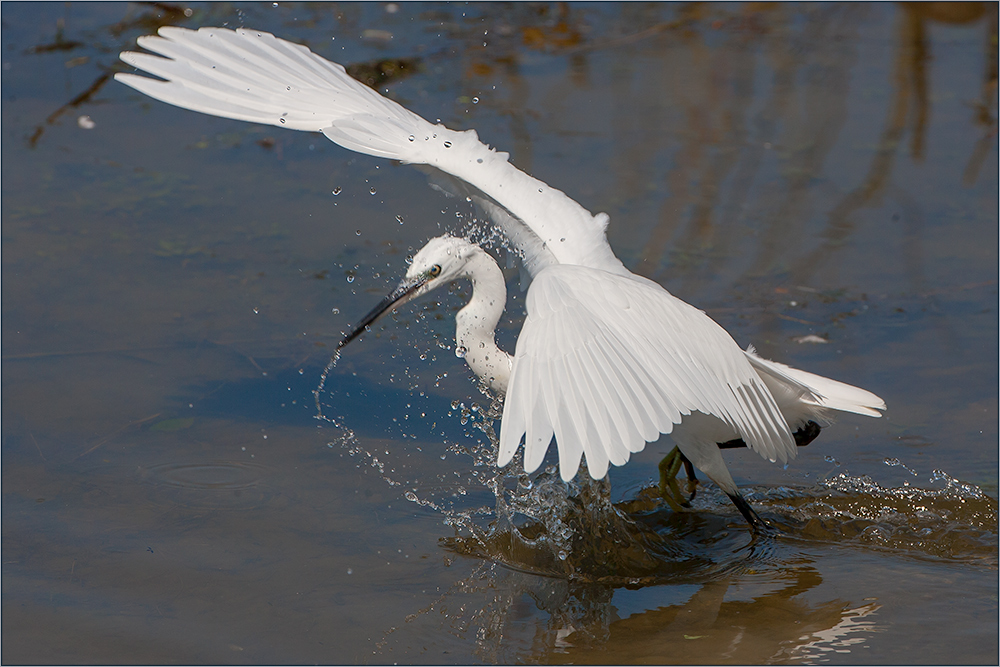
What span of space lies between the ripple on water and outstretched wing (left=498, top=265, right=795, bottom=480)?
1.43m

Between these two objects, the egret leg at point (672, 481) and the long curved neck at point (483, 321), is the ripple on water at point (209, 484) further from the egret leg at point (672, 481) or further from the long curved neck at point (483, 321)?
the egret leg at point (672, 481)

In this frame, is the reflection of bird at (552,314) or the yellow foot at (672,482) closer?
the reflection of bird at (552,314)

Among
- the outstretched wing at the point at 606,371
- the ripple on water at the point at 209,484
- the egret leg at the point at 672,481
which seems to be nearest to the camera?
the outstretched wing at the point at 606,371

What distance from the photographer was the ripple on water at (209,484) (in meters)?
3.66

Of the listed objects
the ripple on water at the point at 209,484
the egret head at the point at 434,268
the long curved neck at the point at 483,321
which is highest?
the egret head at the point at 434,268

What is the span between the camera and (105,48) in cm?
725

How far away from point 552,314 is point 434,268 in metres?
0.97

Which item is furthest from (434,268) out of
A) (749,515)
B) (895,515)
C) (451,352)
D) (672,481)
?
(895,515)

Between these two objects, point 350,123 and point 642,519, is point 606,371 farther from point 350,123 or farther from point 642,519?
point 350,123

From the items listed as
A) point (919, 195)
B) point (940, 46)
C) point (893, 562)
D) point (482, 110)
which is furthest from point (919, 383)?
point (940, 46)

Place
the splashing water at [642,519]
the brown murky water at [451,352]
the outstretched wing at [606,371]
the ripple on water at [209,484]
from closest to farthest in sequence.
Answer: the outstretched wing at [606,371] < the brown murky water at [451,352] < the splashing water at [642,519] < the ripple on water at [209,484]

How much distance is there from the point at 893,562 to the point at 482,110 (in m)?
4.12

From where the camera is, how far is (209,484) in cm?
375

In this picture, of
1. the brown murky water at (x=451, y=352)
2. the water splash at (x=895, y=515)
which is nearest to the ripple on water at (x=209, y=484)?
the brown murky water at (x=451, y=352)
